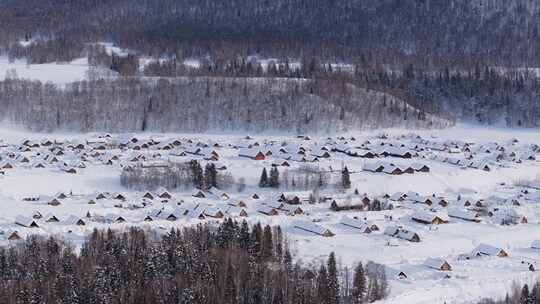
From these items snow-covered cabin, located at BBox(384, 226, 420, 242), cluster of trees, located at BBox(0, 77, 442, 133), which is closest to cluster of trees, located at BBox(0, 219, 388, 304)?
snow-covered cabin, located at BBox(384, 226, 420, 242)

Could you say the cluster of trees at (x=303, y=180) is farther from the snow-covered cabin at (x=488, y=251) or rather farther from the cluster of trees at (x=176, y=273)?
the cluster of trees at (x=176, y=273)

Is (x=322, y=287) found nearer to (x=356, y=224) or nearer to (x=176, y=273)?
(x=176, y=273)

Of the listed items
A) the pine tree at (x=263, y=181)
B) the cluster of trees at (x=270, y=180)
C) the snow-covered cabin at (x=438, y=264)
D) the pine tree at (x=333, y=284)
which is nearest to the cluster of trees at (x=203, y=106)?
the cluster of trees at (x=270, y=180)

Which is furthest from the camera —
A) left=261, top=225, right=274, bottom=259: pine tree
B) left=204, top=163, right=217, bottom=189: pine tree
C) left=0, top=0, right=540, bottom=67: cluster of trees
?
left=0, top=0, right=540, bottom=67: cluster of trees

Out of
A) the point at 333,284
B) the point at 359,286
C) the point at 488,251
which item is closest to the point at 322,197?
the point at 488,251

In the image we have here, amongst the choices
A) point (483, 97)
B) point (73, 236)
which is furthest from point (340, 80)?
point (73, 236)

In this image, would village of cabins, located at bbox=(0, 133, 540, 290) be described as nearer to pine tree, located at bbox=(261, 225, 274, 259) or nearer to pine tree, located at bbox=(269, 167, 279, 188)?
pine tree, located at bbox=(269, 167, 279, 188)
